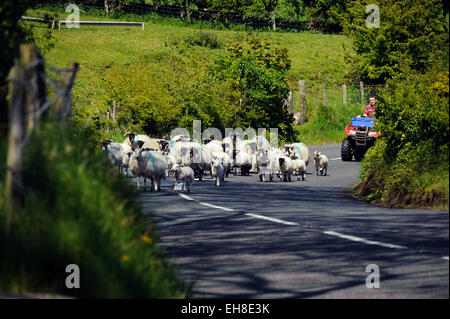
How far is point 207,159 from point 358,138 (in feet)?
28.0

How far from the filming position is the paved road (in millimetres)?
7832

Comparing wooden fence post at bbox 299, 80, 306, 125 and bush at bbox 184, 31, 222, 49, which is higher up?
bush at bbox 184, 31, 222, 49

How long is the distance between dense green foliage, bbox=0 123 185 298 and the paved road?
0.86 m

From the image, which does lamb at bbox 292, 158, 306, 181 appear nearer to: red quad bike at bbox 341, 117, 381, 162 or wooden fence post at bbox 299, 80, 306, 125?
red quad bike at bbox 341, 117, 381, 162

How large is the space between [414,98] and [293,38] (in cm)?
6701

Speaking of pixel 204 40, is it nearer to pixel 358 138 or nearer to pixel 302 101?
pixel 302 101

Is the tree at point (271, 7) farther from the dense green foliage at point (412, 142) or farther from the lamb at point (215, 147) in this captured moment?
the dense green foliage at point (412, 142)

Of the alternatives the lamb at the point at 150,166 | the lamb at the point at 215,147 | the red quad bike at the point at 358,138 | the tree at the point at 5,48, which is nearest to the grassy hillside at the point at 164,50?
the red quad bike at the point at 358,138

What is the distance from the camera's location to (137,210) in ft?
28.4

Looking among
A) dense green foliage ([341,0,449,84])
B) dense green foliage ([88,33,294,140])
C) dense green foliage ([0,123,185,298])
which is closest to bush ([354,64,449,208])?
dense green foliage ([0,123,185,298])

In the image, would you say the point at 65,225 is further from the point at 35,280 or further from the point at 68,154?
A: the point at 68,154

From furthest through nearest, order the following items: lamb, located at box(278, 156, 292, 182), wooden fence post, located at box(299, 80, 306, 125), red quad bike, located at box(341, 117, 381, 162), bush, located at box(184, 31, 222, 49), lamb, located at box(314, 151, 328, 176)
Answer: bush, located at box(184, 31, 222, 49)
wooden fence post, located at box(299, 80, 306, 125)
red quad bike, located at box(341, 117, 381, 162)
lamb, located at box(314, 151, 328, 176)
lamb, located at box(278, 156, 292, 182)

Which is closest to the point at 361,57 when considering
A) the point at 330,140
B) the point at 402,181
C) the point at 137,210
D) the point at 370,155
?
the point at 330,140

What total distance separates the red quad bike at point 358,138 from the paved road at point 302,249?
54.4ft
